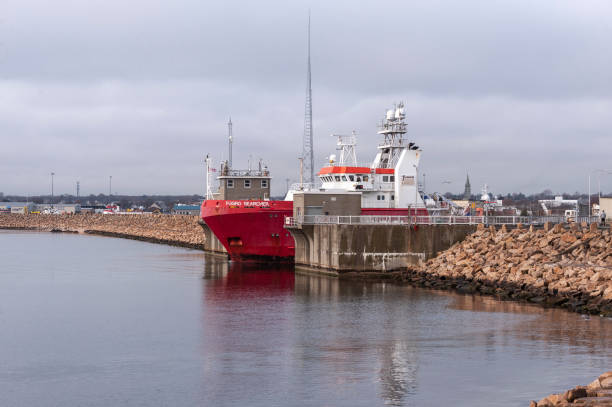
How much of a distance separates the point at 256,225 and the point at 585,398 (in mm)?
36533

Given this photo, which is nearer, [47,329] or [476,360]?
[476,360]

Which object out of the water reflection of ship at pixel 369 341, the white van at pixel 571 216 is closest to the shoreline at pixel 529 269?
the water reflection of ship at pixel 369 341

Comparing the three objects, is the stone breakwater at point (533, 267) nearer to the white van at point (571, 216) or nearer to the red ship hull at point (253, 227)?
the white van at point (571, 216)

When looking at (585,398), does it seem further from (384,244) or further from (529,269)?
(384,244)

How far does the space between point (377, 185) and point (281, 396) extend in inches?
1281

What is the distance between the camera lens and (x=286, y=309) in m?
33.4

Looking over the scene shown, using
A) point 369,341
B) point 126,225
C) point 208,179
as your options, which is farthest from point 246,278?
point 126,225

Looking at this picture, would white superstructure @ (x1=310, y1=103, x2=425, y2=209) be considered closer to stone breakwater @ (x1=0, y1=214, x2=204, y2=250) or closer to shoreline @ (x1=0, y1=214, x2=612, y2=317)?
shoreline @ (x1=0, y1=214, x2=612, y2=317)

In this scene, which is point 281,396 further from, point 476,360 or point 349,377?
point 476,360

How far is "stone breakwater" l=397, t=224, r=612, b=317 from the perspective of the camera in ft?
105

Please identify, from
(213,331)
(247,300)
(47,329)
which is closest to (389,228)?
(247,300)

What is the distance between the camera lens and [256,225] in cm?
5125

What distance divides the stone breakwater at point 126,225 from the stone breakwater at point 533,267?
133ft

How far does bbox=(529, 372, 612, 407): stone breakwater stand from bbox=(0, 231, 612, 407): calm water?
8.80 ft
